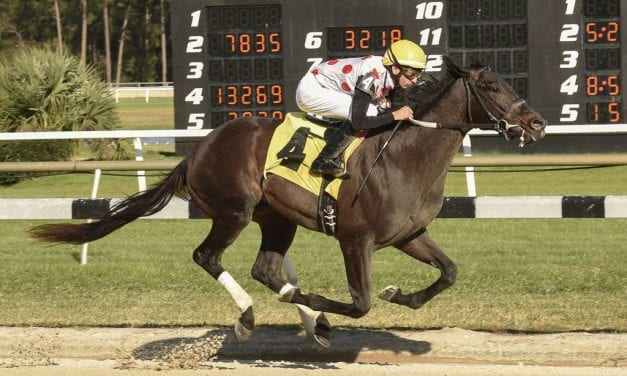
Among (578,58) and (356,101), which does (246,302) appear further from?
(578,58)

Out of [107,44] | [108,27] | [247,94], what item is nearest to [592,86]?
[247,94]

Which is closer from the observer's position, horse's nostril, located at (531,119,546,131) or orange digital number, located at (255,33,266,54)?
horse's nostril, located at (531,119,546,131)

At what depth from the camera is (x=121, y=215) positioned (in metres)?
6.03

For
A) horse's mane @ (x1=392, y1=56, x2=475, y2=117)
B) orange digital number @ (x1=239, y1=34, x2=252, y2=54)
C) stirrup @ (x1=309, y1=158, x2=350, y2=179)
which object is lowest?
stirrup @ (x1=309, y1=158, x2=350, y2=179)

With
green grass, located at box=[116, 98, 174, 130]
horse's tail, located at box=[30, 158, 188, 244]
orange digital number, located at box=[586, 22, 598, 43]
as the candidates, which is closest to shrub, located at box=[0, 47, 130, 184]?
orange digital number, located at box=[586, 22, 598, 43]

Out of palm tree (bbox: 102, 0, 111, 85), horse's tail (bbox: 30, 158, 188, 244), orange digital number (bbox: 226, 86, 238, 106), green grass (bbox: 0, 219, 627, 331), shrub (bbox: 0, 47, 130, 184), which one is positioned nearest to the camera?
horse's tail (bbox: 30, 158, 188, 244)

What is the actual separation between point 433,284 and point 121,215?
5.40 ft

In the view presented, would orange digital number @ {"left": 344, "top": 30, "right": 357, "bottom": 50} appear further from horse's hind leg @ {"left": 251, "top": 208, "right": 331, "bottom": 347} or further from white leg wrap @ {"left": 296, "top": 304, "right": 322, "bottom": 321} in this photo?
white leg wrap @ {"left": 296, "top": 304, "right": 322, "bottom": 321}

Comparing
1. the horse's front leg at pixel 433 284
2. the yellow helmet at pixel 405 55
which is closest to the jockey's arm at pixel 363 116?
the yellow helmet at pixel 405 55

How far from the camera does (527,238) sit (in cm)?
969

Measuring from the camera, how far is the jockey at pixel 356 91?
5.24 m

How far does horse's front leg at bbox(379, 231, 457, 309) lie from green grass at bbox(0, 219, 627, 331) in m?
0.62

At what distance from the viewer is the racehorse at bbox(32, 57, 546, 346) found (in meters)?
5.19

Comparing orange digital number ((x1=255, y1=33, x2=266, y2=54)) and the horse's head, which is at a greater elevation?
orange digital number ((x1=255, y1=33, x2=266, y2=54))
